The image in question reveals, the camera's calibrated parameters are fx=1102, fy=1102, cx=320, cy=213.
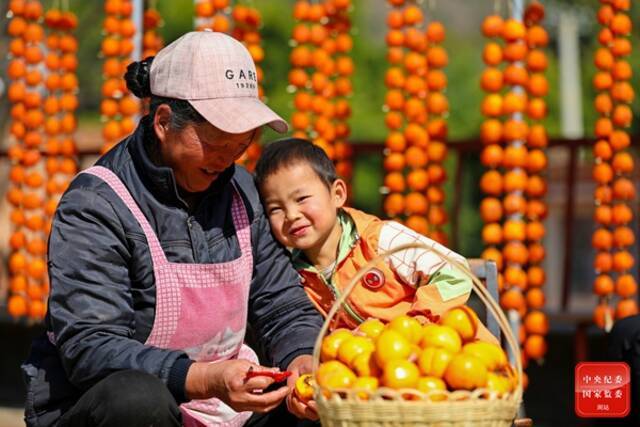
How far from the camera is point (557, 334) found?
5.95 metres

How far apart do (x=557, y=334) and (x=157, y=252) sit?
3590 mm

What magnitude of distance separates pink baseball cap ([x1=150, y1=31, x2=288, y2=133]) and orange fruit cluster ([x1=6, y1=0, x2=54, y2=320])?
3.24 m

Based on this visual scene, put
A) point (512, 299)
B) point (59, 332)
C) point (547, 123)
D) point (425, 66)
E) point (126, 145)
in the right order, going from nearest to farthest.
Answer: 1. point (59, 332)
2. point (126, 145)
3. point (512, 299)
4. point (425, 66)
5. point (547, 123)

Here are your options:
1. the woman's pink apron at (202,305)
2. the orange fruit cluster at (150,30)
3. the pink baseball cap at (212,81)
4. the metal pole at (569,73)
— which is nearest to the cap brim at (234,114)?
the pink baseball cap at (212,81)

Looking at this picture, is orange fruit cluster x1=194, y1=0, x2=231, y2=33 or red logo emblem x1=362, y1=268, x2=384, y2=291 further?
orange fruit cluster x1=194, y1=0, x2=231, y2=33

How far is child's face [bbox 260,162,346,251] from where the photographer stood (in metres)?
3.20

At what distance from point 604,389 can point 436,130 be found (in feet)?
7.24

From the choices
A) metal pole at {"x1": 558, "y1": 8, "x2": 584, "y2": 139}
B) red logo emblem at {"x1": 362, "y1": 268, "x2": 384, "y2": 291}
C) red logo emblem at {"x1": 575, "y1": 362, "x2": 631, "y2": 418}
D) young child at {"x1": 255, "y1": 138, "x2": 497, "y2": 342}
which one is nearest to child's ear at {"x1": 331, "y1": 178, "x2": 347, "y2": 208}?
young child at {"x1": 255, "y1": 138, "x2": 497, "y2": 342}

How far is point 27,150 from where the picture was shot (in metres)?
6.04

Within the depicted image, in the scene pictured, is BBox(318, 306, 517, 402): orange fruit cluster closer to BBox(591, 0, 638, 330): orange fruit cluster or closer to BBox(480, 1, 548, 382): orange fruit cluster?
BBox(480, 1, 548, 382): orange fruit cluster

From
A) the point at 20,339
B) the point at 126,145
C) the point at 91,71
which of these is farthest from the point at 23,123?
the point at 91,71

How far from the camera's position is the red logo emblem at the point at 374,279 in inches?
127

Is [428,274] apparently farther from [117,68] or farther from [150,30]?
[150,30]

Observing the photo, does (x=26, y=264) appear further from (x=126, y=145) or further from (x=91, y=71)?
(x=91, y=71)
